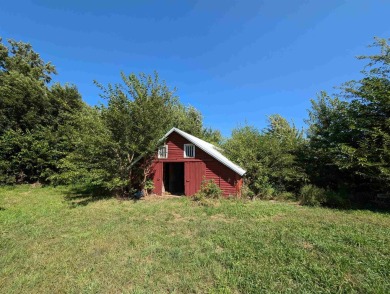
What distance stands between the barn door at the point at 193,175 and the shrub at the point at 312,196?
5.83 metres

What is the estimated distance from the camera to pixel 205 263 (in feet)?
15.2

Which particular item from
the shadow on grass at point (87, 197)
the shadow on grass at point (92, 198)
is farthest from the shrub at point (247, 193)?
the shadow on grass at point (87, 197)

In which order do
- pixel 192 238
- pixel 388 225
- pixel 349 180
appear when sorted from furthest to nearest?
pixel 349 180 → pixel 388 225 → pixel 192 238

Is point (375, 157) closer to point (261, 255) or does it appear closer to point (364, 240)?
point (364, 240)

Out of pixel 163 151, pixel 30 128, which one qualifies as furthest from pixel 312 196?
pixel 30 128

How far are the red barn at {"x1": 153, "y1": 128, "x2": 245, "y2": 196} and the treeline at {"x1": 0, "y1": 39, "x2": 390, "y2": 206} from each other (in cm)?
84

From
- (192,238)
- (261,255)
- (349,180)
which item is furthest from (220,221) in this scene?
(349,180)

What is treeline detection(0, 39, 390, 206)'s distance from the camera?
398 inches

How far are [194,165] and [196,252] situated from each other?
348 inches

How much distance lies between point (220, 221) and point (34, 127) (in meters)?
18.8

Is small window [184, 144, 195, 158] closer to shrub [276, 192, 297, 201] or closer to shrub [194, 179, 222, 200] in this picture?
shrub [194, 179, 222, 200]

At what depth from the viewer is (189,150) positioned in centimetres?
1413

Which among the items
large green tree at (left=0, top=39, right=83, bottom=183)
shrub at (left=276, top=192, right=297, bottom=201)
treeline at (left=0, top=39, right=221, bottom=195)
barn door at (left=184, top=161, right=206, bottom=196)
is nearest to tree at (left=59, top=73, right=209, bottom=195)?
treeline at (left=0, top=39, right=221, bottom=195)

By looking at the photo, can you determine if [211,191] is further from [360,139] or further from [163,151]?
[360,139]
